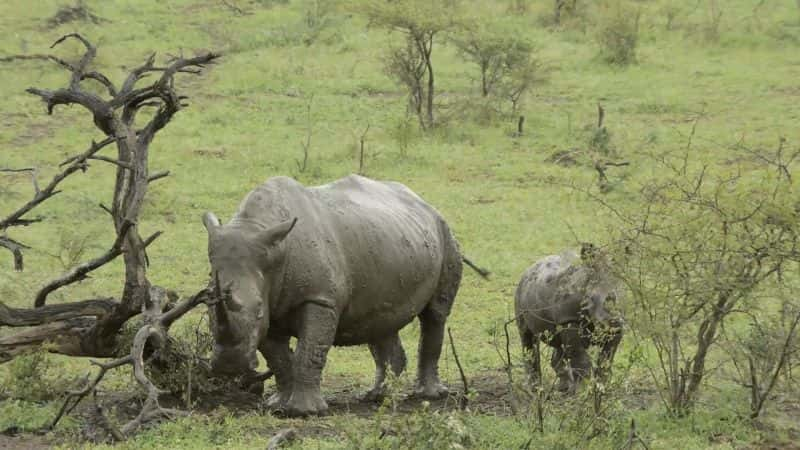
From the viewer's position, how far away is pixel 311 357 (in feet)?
33.1

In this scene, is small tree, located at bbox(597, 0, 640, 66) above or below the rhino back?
below

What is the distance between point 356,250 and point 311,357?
1.04m

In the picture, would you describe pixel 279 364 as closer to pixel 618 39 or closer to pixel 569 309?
pixel 569 309

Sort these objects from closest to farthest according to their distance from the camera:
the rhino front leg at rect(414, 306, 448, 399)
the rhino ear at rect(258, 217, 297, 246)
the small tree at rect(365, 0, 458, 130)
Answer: the rhino ear at rect(258, 217, 297, 246) < the rhino front leg at rect(414, 306, 448, 399) < the small tree at rect(365, 0, 458, 130)

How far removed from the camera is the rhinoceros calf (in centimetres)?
1080

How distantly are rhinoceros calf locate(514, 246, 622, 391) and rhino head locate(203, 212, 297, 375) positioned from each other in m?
2.10

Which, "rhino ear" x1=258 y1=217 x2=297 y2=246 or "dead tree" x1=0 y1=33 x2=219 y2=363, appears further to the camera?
"dead tree" x1=0 y1=33 x2=219 y2=363

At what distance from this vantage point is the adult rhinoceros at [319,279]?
9.55 meters

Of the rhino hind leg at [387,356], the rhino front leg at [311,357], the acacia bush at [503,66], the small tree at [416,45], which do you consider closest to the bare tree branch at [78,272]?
the rhino front leg at [311,357]

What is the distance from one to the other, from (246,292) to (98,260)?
1496 mm

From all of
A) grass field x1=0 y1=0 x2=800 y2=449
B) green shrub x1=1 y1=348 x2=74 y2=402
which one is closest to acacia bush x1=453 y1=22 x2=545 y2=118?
grass field x1=0 y1=0 x2=800 y2=449

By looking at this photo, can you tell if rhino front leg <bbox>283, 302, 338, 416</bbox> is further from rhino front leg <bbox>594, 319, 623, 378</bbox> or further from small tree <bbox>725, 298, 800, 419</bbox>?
small tree <bbox>725, 298, 800, 419</bbox>

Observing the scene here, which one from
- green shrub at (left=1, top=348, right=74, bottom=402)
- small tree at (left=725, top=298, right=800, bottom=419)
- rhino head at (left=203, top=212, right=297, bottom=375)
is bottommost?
green shrub at (left=1, top=348, right=74, bottom=402)

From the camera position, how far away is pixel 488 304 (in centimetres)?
1597
